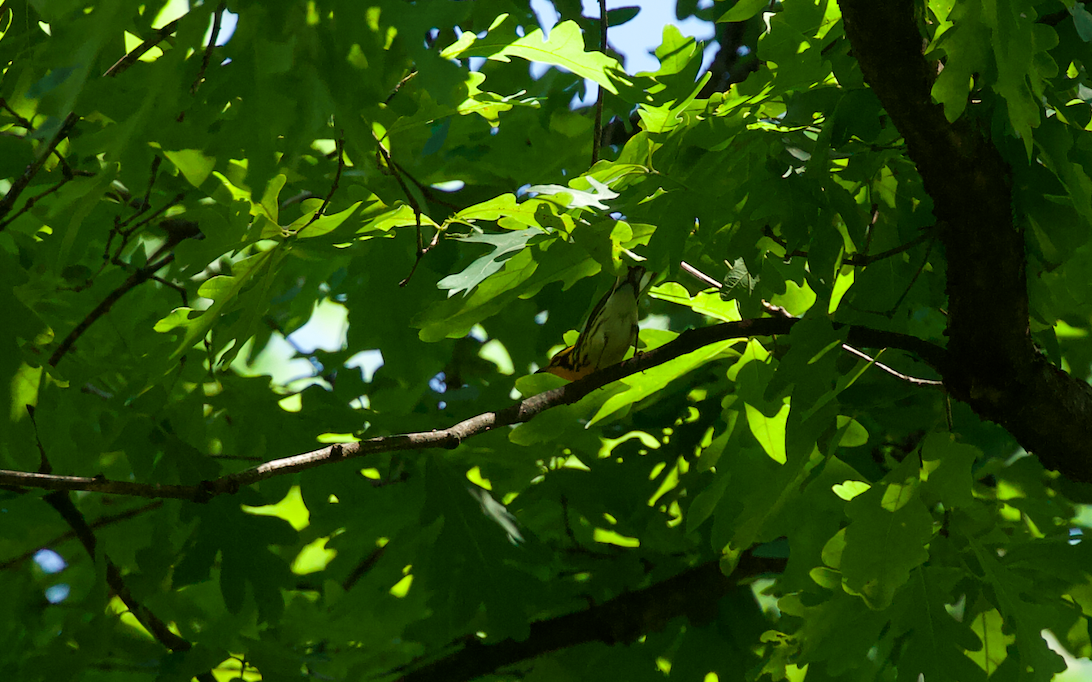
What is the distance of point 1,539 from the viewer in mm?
2016

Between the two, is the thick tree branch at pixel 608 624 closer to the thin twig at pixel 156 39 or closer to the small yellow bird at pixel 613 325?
the small yellow bird at pixel 613 325

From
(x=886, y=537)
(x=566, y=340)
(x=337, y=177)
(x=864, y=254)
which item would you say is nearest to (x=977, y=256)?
(x=864, y=254)

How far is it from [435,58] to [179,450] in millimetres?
1124

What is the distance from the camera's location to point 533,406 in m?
1.49

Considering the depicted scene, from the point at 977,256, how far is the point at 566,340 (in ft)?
2.52

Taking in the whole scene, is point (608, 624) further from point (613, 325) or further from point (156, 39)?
point (156, 39)

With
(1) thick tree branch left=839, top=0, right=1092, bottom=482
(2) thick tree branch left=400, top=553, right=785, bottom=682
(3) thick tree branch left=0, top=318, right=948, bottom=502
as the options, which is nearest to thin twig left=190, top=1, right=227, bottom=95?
(3) thick tree branch left=0, top=318, right=948, bottom=502

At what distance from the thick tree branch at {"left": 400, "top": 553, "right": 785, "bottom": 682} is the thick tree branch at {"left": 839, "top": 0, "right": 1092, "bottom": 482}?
0.77m

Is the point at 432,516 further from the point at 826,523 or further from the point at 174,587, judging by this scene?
the point at 826,523

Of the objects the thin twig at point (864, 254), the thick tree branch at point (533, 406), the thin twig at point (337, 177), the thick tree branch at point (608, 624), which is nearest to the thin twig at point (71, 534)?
the thick tree branch at point (533, 406)

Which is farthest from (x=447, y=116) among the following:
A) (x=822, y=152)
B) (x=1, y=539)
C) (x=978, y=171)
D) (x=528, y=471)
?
(x=1, y=539)

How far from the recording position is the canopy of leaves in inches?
44.9

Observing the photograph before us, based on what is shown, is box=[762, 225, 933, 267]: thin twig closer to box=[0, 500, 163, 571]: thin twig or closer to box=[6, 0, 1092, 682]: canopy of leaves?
box=[6, 0, 1092, 682]: canopy of leaves

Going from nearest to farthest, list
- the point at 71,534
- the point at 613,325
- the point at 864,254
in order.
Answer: the point at 864,254 → the point at 613,325 → the point at 71,534
